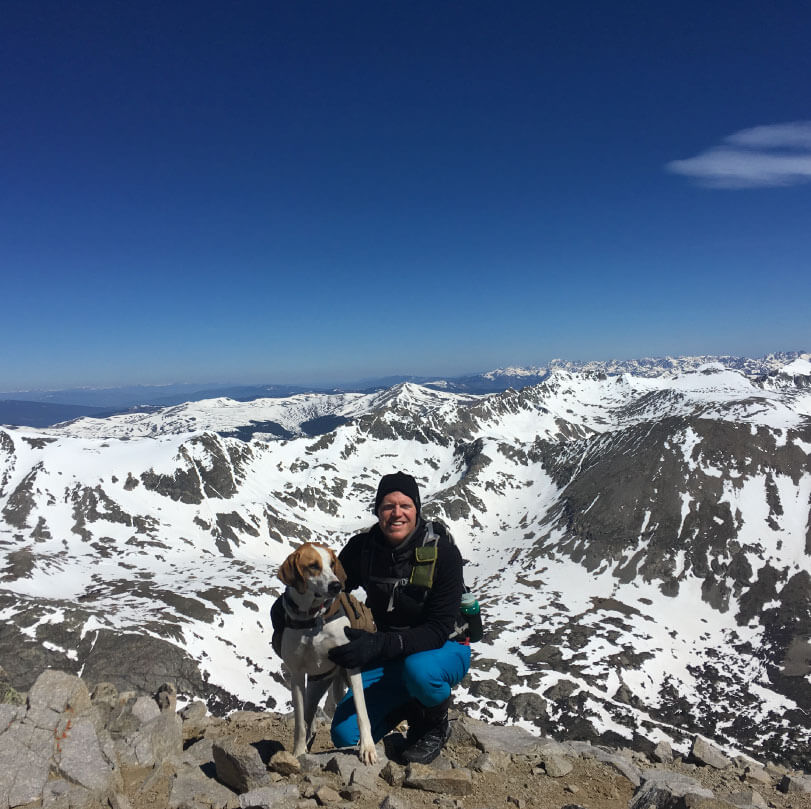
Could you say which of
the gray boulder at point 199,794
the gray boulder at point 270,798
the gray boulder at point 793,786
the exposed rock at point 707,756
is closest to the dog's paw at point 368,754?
the gray boulder at point 270,798

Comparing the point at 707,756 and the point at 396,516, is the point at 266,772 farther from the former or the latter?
the point at 707,756

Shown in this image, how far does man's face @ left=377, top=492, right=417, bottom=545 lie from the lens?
7562 mm

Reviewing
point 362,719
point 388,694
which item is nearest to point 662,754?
point 388,694

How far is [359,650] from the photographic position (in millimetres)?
7273

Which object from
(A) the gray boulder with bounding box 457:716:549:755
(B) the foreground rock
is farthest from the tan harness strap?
(A) the gray boulder with bounding box 457:716:549:755

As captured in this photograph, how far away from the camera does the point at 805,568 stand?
127 meters

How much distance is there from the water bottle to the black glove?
1.94 meters

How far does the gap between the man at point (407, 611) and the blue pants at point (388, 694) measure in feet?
0.06

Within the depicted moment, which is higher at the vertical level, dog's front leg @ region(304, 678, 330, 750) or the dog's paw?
dog's front leg @ region(304, 678, 330, 750)

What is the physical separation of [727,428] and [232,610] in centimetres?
19440

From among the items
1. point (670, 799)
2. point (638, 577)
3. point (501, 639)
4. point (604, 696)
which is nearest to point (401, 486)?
point (670, 799)

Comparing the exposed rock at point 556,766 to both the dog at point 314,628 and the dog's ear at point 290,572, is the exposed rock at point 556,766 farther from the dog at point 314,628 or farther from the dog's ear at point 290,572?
the dog's ear at point 290,572

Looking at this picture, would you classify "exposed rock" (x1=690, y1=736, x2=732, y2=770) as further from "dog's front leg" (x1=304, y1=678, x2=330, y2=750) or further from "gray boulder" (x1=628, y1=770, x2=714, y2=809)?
"dog's front leg" (x1=304, y1=678, x2=330, y2=750)

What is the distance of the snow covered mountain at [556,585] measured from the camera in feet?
243
